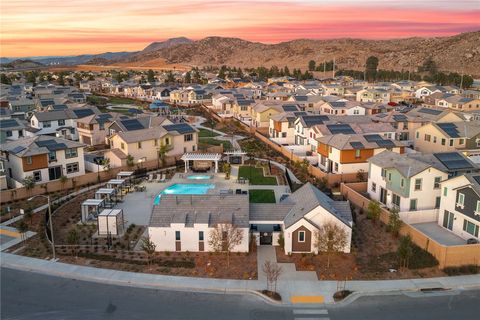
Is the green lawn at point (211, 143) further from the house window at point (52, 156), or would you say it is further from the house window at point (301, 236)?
the house window at point (301, 236)

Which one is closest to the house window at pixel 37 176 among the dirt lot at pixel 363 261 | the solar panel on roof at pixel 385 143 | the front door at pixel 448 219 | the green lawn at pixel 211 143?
the green lawn at pixel 211 143

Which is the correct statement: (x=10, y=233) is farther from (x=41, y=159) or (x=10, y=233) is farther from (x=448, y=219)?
(x=448, y=219)

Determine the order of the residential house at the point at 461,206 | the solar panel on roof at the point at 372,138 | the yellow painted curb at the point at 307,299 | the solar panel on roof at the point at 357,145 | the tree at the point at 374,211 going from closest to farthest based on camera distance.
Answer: the yellow painted curb at the point at 307,299 → the residential house at the point at 461,206 → the tree at the point at 374,211 → the solar panel on roof at the point at 357,145 → the solar panel on roof at the point at 372,138

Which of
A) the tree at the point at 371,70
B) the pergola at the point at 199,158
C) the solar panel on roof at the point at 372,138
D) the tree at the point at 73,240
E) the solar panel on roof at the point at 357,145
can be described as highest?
the tree at the point at 371,70

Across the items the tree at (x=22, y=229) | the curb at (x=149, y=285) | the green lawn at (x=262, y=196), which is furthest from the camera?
the green lawn at (x=262, y=196)

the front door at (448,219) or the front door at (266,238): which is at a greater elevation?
the front door at (448,219)

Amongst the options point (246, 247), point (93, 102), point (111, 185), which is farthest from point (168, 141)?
point (93, 102)

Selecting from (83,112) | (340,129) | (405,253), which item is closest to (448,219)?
(405,253)

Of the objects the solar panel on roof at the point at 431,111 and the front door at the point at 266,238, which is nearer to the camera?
the front door at the point at 266,238
